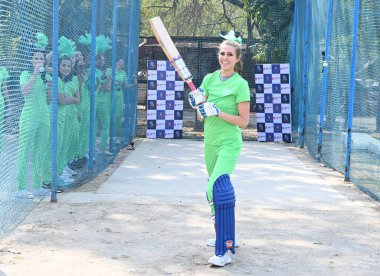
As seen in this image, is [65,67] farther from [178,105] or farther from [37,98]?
[178,105]

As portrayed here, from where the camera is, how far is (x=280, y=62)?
15.0 metres

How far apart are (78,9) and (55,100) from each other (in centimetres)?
146

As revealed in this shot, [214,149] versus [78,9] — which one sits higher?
[78,9]

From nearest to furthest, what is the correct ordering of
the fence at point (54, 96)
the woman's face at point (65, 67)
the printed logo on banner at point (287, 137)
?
the fence at point (54, 96) → the woman's face at point (65, 67) → the printed logo on banner at point (287, 137)

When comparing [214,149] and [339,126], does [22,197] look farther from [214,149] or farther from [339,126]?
[339,126]

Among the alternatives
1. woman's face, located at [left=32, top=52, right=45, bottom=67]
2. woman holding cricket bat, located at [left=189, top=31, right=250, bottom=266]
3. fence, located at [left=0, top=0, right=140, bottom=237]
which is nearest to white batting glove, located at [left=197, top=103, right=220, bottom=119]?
woman holding cricket bat, located at [left=189, top=31, right=250, bottom=266]

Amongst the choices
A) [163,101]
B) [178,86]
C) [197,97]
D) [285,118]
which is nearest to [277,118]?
[285,118]

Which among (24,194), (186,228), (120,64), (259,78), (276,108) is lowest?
(186,228)

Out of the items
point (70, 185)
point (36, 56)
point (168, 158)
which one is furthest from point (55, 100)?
point (168, 158)

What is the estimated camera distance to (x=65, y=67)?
792 centimetres

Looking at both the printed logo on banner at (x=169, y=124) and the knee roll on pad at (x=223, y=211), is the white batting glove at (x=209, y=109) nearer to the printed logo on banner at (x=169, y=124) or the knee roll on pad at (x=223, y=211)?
the knee roll on pad at (x=223, y=211)

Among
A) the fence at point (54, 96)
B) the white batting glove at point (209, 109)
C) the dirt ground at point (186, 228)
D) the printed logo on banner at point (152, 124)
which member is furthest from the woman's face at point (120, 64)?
the white batting glove at point (209, 109)

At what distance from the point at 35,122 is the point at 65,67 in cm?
101

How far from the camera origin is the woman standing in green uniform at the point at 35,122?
6711 mm
